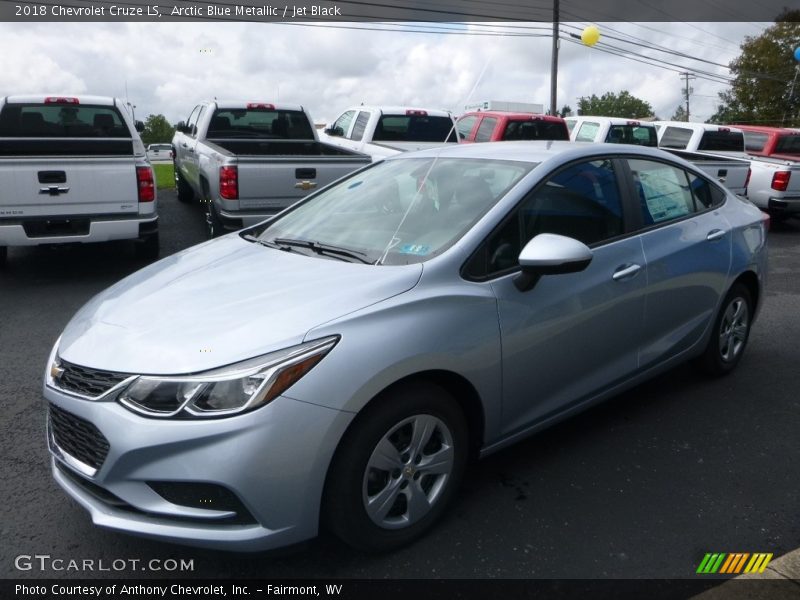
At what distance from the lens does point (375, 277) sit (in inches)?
112

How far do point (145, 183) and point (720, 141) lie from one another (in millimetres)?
11851

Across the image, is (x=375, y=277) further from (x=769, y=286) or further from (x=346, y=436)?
(x=769, y=286)

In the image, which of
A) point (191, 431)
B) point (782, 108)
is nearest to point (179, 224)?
point (191, 431)

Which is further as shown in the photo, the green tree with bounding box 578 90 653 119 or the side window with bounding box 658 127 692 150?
the green tree with bounding box 578 90 653 119

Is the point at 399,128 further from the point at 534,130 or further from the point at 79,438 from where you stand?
the point at 79,438

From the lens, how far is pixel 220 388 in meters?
2.35

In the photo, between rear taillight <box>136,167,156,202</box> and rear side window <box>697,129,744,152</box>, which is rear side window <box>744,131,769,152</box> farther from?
rear taillight <box>136,167,156,202</box>

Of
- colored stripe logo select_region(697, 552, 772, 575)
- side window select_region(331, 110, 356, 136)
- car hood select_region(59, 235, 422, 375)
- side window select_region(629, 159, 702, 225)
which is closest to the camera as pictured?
car hood select_region(59, 235, 422, 375)

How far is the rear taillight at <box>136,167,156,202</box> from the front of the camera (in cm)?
713

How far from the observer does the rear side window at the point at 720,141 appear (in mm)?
14148

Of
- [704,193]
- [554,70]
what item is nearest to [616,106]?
[554,70]

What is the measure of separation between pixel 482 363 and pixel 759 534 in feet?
4.62

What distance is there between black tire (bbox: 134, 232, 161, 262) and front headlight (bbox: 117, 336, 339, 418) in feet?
19.0

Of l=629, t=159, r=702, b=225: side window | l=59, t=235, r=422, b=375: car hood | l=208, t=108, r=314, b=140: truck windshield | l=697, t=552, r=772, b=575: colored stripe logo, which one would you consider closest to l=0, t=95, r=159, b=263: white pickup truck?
l=208, t=108, r=314, b=140: truck windshield
